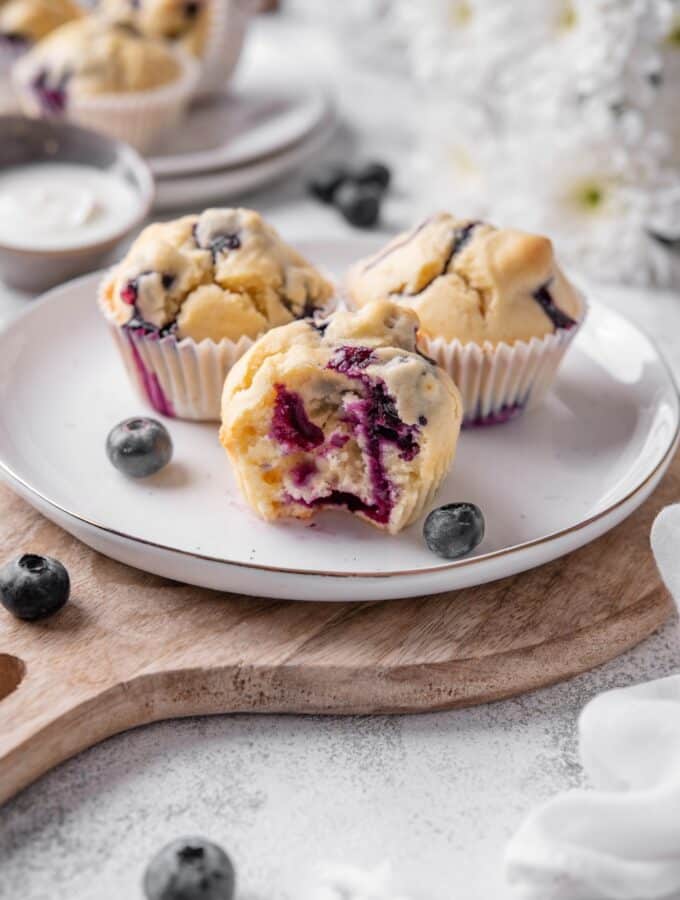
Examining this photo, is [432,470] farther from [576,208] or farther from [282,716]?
[576,208]

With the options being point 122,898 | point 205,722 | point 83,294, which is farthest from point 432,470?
point 83,294

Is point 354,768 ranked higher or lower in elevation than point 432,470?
lower

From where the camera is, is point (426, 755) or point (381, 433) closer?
point (426, 755)

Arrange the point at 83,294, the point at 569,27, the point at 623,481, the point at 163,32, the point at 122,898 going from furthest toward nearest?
the point at 163,32 → the point at 569,27 → the point at 83,294 → the point at 623,481 → the point at 122,898

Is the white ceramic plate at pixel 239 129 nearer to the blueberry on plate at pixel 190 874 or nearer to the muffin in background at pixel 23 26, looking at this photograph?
the muffin in background at pixel 23 26

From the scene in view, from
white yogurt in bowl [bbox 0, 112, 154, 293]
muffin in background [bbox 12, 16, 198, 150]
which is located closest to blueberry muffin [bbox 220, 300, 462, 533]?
white yogurt in bowl [bbox 0, 112, 154, 293]

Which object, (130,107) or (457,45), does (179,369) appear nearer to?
(130,107)

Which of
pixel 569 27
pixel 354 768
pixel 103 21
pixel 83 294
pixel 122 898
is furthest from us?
pixel 103 21
